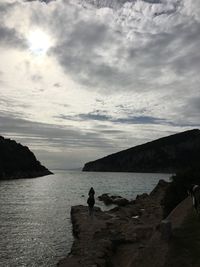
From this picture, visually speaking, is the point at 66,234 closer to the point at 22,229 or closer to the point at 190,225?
the point at 22,229

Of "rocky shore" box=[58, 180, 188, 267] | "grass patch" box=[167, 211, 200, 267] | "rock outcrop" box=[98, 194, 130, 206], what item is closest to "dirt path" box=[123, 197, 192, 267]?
"rocky shore" box=[58, 180, 188, 267]

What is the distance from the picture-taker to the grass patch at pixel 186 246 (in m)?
16.5

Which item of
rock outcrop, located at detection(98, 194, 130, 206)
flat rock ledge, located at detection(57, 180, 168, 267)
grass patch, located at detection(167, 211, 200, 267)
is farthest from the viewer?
rock outcrop, located at detection(98, 194, 130, 206)

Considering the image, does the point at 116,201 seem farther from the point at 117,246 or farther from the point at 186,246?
the point at 186,246

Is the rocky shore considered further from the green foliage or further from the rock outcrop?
the rock outcrop

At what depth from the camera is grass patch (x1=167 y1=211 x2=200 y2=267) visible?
16484 millimetres

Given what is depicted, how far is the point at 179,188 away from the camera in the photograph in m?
33.9

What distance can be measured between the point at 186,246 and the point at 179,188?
1596 centimetres

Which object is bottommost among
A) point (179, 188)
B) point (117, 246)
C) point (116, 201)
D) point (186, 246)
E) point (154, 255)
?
point (117, 246)

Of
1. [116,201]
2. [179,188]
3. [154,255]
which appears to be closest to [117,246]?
[154,255]

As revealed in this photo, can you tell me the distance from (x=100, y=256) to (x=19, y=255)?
6.67 m

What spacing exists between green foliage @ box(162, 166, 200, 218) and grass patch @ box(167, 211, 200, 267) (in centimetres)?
1043

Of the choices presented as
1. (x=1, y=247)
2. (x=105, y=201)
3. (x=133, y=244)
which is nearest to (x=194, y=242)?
(x=133, y=244)

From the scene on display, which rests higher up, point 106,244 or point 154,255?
point 154,255
